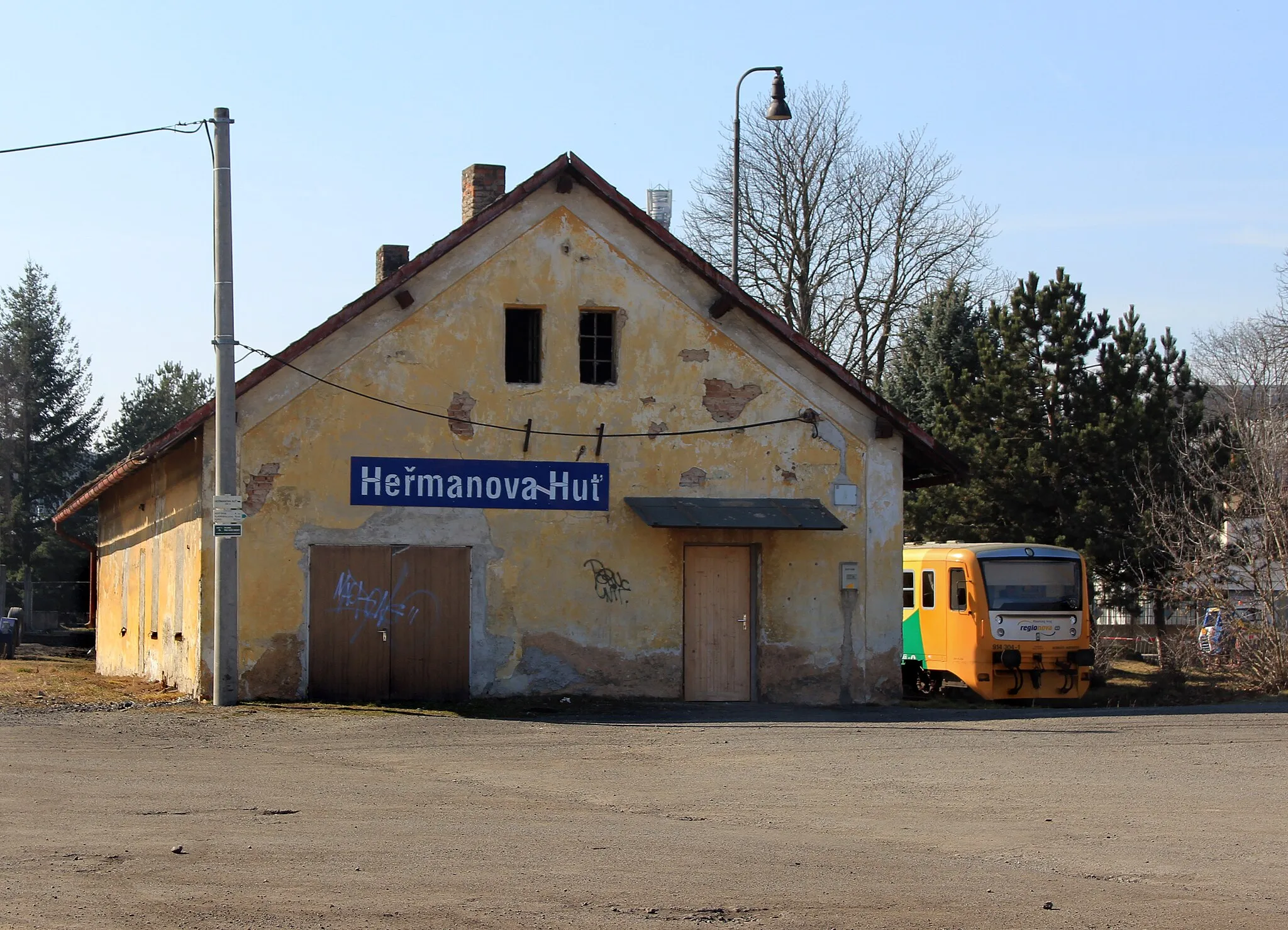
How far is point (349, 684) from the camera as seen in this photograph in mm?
19531

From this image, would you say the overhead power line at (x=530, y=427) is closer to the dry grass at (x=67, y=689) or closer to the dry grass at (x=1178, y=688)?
the dry grass at (x=67, y=689)

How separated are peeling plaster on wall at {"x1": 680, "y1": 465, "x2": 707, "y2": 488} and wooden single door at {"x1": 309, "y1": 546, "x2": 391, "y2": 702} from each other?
4.13 metres

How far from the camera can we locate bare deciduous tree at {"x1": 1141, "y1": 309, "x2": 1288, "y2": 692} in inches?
969

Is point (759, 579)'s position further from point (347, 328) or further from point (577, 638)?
point (347, 328)

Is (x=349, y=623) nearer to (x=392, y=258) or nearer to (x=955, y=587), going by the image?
(x=392, y=258)

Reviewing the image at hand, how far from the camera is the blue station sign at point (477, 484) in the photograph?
19.7 metres

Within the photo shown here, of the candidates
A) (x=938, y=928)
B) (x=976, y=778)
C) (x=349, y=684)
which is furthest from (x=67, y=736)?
(x=938, y=928)

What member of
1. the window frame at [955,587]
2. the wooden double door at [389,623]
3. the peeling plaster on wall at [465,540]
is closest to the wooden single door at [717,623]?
the peeling plaster on wall at [465,540]

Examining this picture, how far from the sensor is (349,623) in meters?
19.6

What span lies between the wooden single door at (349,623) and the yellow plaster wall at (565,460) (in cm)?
18

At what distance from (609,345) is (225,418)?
17.9ft

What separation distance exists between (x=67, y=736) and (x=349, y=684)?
15.4ft

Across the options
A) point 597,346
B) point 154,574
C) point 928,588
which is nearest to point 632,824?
point 597,346

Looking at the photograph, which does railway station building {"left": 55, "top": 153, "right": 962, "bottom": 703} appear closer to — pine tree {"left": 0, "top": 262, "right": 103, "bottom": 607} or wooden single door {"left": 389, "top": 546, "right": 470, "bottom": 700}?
wooden single door {"left": 389, "top": 546, "right": 470, "bottom": 700}
